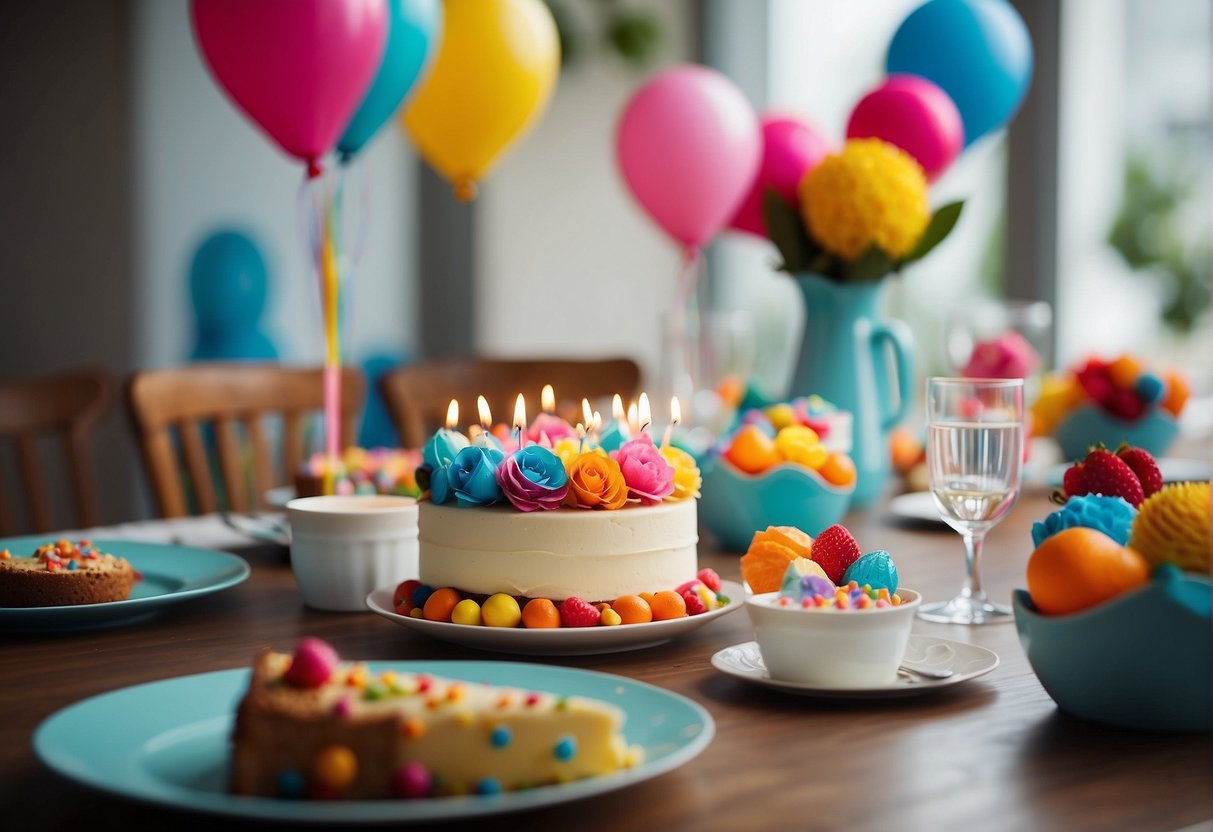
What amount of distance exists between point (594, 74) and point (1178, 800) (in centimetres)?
488

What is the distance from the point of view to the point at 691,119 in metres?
2.45

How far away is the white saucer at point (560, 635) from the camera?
0.96 m

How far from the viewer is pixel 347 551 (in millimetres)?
1163

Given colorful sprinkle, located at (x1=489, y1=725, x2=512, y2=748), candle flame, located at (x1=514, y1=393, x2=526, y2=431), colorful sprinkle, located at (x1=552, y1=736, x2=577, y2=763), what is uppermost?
candle flame, located at (x1=514, y1=393, x2=526, y2=431)

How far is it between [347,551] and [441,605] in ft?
0.62

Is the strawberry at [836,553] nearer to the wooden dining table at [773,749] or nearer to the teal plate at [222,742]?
the wooden dining table at [773,749]

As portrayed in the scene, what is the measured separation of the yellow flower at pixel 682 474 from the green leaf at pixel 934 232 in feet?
2.70

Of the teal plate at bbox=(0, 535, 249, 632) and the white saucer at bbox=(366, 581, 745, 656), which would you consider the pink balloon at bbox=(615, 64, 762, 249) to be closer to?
the teal plate at bbox=(0, 535, 249, 632)

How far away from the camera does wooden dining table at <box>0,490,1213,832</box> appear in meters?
0.67

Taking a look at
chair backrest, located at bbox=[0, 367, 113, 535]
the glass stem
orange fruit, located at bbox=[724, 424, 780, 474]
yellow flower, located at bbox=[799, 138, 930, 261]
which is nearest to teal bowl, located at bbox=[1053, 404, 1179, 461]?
yellow flower, located at bbox=[799, 138, 930, 261]

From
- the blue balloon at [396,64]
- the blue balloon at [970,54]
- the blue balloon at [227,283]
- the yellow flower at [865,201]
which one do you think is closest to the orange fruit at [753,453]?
the yellow flower at [865,201]

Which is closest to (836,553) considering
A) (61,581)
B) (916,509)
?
(61,581)

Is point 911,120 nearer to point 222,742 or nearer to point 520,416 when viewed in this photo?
point 520,416

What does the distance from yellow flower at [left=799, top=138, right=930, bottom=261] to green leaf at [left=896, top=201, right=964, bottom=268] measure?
21 mm
